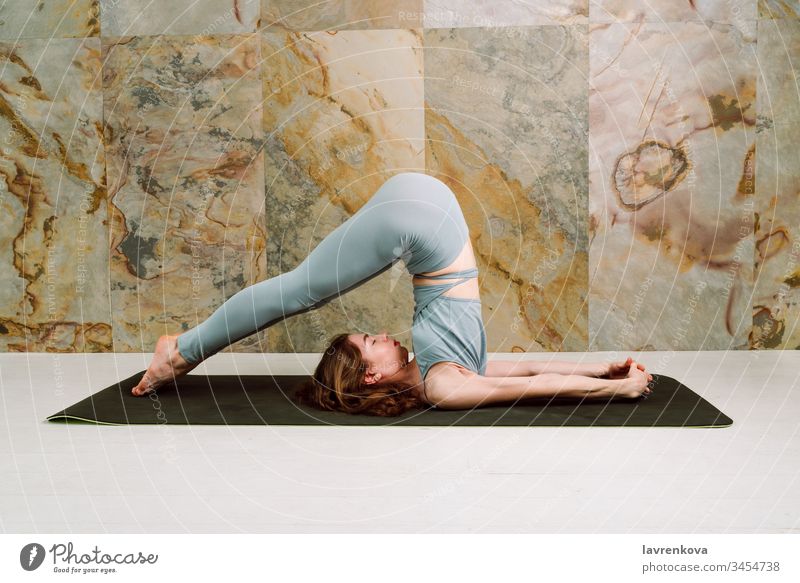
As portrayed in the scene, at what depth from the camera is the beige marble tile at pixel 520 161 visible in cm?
411

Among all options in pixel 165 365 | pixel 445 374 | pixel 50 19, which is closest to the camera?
pixel 445 374

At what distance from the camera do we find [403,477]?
2.19 m

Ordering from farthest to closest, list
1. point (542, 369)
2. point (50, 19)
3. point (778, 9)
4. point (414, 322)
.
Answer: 1. point (50, 19)
2. point (778, 9)
3. point (542, 369)
4. point (414, 322)

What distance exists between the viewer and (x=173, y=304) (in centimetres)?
432

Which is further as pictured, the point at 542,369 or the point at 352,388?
the point at 542,369

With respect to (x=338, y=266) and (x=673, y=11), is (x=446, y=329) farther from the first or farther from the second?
(x=673, y=11)

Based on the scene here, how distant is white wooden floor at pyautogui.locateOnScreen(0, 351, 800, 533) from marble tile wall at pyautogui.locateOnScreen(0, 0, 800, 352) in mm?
1280

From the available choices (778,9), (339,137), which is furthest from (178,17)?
(778,9)

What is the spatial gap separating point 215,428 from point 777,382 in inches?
83.1

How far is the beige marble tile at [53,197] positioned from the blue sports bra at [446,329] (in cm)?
211

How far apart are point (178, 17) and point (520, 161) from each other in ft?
5.70

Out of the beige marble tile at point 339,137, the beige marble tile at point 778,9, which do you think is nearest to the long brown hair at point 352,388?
the beige marble tile at point 339,137

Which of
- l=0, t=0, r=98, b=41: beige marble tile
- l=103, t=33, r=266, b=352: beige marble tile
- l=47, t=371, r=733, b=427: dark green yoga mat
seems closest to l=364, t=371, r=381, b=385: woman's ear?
l=47, t=371, r=733, b=427: dark green yoga mat

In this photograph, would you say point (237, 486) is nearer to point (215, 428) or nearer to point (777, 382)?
point (215, 428)
